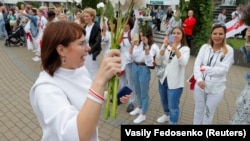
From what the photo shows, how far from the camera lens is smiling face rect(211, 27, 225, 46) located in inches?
143

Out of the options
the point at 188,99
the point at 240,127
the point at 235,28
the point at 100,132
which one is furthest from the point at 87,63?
the point at 240,127

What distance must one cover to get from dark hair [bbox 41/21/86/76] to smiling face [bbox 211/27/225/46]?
8.51 feet

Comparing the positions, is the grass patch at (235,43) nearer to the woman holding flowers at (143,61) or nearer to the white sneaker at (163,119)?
the white sneaker at (163,119)

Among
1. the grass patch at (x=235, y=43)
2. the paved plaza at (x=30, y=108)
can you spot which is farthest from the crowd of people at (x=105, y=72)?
the grass patch at (x=235, y=43)

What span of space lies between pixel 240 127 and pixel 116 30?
2.23 metres

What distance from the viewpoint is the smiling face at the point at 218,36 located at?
11.9ft

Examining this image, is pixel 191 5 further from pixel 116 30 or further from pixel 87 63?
pixel 116 30

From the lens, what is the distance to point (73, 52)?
1520 mm

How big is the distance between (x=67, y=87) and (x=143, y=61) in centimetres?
318

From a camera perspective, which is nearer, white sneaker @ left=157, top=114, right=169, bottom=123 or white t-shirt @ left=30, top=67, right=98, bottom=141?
white t-shirt @ left=30, top=67, right=98, bottom=141

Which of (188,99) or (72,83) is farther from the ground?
(72,83)

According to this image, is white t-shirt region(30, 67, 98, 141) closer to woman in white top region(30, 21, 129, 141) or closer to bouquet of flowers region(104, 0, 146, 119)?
woman in white top region(30, 21, 129, 141)

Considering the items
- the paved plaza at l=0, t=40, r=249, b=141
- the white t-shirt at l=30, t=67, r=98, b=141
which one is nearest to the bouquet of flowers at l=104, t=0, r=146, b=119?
the white t-shirt at l=30, t=67, r=98, b=141

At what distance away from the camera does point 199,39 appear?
11133mm
